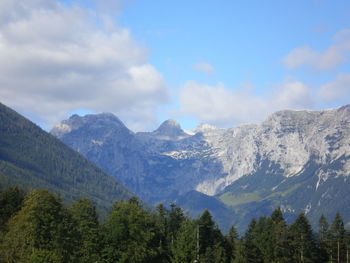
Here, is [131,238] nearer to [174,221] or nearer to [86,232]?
[86,232]

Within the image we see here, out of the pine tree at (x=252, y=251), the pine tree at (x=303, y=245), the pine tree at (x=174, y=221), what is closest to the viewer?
the pine tree at (x=303, y=245)

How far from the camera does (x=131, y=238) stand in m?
150

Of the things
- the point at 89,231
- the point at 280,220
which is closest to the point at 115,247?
the point at 89,231

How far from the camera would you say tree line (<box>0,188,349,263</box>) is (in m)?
126

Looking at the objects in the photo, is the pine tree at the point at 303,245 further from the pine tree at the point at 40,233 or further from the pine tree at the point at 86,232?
the pine tree at the point at 40,233

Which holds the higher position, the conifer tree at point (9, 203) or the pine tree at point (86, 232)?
the conifer tree at point (9, 203)

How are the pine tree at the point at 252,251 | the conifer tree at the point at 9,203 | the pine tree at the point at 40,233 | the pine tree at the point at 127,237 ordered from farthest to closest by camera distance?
the pine tree at the point at 252,251, the conifer tree at the point at 9,203, the pine tree at the point at 127,237, the pine tree at the point at 40,233

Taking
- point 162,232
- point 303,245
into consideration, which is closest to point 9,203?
point 162,232

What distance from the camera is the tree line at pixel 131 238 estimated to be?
12650 centimetres

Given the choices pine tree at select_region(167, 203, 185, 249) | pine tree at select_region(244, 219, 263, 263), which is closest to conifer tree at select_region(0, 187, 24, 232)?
pine tree at select_region(167, 203, 185, 249)

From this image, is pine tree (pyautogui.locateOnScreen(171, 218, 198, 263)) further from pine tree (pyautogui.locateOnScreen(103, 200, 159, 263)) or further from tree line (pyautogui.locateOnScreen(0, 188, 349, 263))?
pine tree (pyautogui.locateOnScreen(103, 200, 159, 263))

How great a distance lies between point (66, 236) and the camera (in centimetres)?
12975

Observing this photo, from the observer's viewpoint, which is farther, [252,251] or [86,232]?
[252,251]

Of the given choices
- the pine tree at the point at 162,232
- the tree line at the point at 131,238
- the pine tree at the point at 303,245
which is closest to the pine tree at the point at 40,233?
the tree line at the point at 131,238
